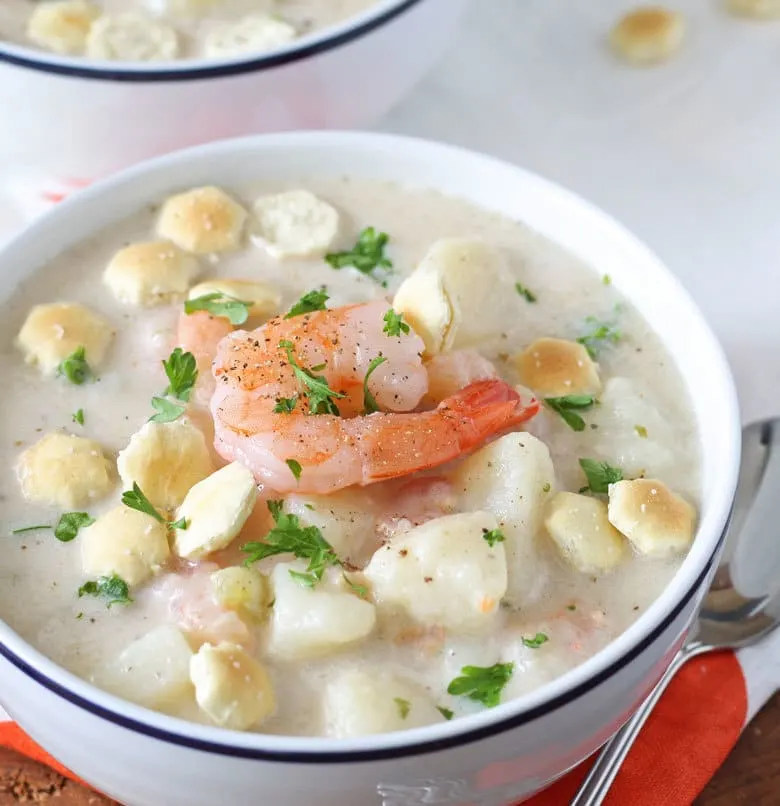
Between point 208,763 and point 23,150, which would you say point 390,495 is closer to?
point 208,763

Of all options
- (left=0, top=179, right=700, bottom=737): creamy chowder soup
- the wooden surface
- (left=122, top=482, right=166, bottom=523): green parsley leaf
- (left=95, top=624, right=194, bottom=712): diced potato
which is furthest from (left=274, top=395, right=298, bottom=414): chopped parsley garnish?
the wooden surface

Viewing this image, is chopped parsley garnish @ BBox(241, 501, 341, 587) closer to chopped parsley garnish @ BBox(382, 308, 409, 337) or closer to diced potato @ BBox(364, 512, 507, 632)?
diced potato @ BBox(364, 512, 507, 632)

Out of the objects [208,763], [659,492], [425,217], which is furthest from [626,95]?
[208,763]

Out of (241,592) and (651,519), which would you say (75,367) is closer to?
(241,592)

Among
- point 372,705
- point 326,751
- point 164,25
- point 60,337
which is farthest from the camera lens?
point 164,25

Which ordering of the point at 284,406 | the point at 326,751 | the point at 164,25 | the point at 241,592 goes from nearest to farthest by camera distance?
the point at 326,751 < the point at 241,592 < the point at 284,406 < the point at 164,25

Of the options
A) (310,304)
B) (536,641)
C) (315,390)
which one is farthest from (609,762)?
(310,304)

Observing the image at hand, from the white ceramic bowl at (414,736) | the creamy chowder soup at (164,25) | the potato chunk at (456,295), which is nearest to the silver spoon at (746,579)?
the white ceramic bowl at (414,736)
